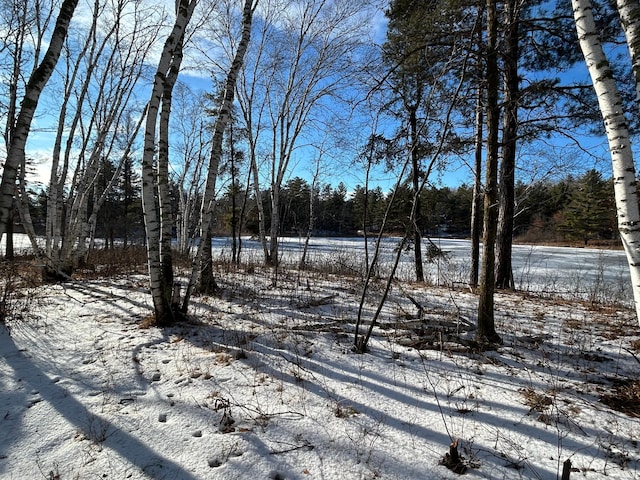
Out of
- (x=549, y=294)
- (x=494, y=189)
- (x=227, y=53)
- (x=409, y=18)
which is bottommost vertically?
(x=549, y=294)

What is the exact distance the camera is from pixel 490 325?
3.80 m

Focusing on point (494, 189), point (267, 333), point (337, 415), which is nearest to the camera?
point (337, 415)

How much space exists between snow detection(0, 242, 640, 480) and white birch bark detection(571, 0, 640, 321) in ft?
4.10

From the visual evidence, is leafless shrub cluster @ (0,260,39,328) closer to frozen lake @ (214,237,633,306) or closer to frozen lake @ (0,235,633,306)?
frozen lake @ (214,237,633,306)

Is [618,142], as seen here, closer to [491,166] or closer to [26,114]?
[491,166]

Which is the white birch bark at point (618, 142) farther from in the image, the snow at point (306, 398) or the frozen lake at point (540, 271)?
the frozen lake at point (540, 271)

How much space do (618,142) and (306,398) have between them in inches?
140

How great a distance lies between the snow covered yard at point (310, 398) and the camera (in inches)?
79.7

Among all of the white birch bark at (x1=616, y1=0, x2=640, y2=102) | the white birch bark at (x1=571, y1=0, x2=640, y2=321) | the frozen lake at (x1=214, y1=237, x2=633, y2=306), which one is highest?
the white birch bark at (x1=616, y1=0, x2=640, y2=102)

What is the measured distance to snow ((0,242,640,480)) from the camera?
2.03 m

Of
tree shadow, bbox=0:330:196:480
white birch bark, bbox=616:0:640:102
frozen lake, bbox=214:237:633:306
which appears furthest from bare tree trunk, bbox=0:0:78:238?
white birch bark, bbox=616:0:640:102

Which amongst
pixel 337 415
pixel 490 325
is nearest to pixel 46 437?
pixel 337 415

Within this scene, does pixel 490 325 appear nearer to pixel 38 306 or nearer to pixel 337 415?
pixel 337 415

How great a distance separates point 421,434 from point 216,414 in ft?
5.57
